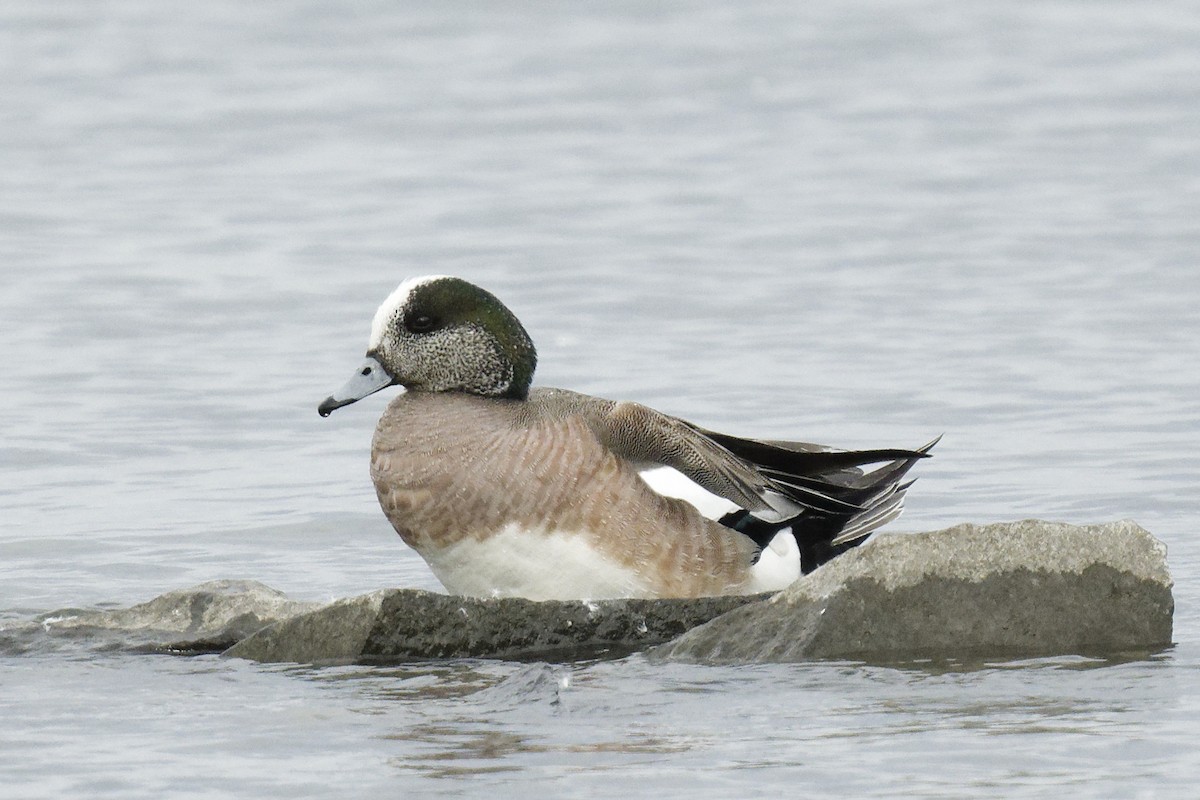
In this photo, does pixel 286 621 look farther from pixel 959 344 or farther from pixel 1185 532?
pixel 959 344

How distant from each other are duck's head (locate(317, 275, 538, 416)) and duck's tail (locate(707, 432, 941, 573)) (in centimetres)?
71

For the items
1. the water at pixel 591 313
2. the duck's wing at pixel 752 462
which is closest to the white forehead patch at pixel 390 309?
the duck's wing at pixel 752 462

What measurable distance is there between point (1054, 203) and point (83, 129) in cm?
800

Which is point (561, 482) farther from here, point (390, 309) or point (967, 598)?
point (967, 598)

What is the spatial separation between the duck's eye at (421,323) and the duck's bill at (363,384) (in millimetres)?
160

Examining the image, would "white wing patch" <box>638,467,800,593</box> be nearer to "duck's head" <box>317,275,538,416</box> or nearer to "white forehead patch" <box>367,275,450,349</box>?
"duck's head" <box>317,275,538,416</box>

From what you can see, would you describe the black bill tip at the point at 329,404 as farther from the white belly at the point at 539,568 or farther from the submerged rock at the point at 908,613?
the submerged rock at the point at 908,613

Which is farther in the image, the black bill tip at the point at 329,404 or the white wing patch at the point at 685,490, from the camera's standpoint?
the black bill tip at the point at 329,404

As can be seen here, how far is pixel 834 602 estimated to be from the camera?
6242 millimetres

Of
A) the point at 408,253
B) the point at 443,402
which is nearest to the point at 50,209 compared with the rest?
the point at 408,253

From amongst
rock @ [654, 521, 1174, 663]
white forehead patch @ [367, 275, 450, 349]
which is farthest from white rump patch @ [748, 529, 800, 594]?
white forehead patch @ [367, 275, 450, 349]


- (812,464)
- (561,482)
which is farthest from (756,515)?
(561,482)

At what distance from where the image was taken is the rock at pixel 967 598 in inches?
245

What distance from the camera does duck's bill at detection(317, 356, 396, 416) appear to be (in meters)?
7.18
